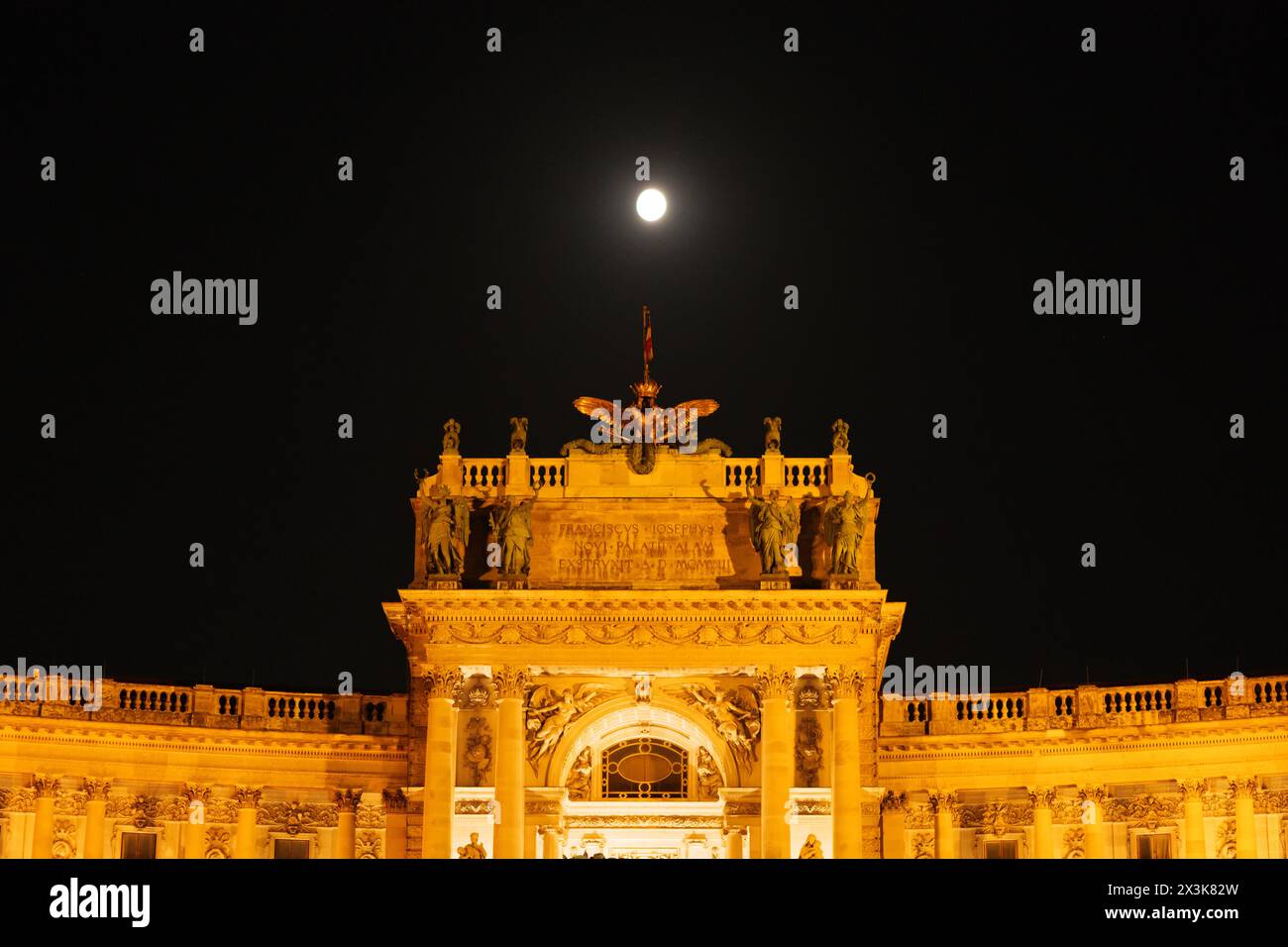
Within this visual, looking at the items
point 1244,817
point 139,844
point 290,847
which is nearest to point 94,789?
point 139,844

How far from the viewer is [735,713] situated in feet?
167

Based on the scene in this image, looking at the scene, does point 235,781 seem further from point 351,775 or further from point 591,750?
point 591,750

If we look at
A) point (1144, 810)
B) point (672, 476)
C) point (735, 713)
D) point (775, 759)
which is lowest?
point (1144, 810)

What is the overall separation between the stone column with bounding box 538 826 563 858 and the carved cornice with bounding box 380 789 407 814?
3873mm

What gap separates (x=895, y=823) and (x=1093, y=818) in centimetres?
448

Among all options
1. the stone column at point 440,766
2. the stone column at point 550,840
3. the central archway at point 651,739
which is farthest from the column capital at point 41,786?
the central archway at point 651,739

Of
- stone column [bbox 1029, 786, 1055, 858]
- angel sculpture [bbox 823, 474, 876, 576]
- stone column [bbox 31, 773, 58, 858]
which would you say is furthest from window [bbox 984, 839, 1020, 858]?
stone column [bbox 31, 773, 58, 858]

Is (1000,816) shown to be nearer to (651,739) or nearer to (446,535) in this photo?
(651,739)
